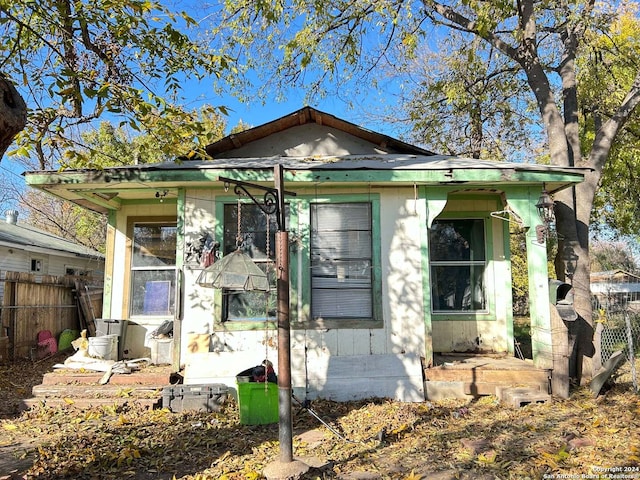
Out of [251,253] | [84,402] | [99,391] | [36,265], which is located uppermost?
[36,265]

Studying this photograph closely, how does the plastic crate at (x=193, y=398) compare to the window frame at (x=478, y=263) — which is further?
the window frame at (x=478, y=263)

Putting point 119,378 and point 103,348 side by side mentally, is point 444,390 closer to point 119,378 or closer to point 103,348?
point 119,378

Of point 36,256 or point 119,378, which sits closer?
point 119,378

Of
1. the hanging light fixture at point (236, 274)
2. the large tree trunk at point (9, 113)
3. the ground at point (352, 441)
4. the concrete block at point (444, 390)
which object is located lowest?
the ground at point (352, 441)

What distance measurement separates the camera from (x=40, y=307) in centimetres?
1046

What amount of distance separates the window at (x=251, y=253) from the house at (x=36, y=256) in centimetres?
763

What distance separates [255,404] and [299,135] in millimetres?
5101

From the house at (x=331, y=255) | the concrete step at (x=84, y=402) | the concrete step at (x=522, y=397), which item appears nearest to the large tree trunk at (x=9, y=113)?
the house at (x=331, y=255)

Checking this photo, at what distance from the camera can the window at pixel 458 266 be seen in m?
7.70

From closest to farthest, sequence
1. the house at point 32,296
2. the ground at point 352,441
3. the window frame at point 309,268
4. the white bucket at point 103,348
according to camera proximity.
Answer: the ground at point 352,441 → the window frame at point 309,268 → the white bucket at point 103,348 → the house at point 32,296

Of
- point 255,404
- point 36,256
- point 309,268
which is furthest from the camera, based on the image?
point 36,256

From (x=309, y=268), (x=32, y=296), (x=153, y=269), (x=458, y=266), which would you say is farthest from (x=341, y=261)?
(x=32, y=296)

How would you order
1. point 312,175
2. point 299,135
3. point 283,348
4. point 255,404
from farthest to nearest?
point 299,135
point 312,175
point 255,404
point 283,348

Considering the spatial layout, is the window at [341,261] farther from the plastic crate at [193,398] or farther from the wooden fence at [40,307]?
the wooden fence at [40,307]
